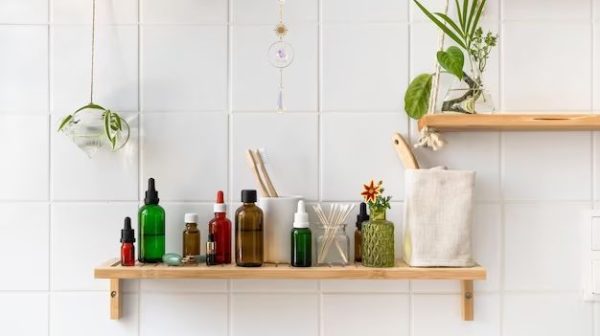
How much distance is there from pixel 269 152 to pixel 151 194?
0.83 feet

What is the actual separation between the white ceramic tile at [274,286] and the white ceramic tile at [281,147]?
0.18 meters

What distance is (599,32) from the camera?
4.07 feet

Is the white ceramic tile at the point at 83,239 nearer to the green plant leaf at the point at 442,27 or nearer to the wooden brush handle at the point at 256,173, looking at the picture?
the wooden brush handle at the point at 256,173

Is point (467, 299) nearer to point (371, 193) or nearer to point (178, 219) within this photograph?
point (371, 193)

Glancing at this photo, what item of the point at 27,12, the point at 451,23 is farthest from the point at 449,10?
the point at 27,12

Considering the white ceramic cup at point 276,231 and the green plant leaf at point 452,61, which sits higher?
the green plant leaf at point 452,61

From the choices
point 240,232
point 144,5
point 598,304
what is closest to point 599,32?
point 598,304

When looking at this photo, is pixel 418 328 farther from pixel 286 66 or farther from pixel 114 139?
pixel 114 139

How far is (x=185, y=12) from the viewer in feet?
4.11

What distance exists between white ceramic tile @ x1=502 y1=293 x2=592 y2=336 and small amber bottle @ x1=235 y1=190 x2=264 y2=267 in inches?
20.7

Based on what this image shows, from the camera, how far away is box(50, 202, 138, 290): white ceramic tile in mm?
1253

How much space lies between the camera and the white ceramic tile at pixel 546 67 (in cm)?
124

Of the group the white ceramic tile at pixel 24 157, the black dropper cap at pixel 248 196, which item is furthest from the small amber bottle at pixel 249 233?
the white ceramic tile at pixel 24 157

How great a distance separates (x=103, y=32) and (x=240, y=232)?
1.68ft
